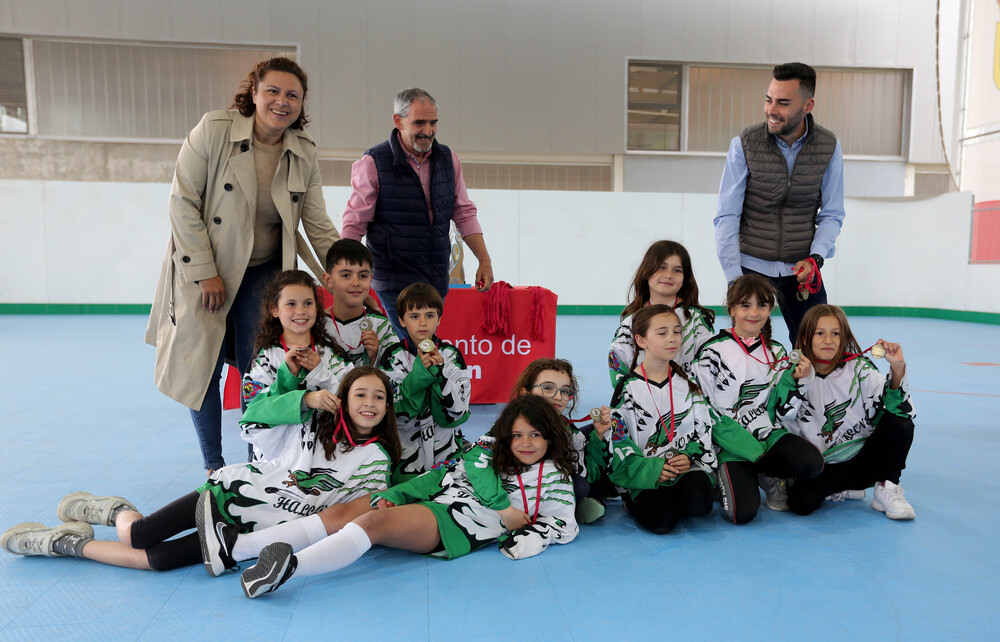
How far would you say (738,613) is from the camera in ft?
5.65

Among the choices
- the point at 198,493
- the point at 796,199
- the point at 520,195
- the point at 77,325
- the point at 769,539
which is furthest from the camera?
the point at 520,195

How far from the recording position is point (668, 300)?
2.76 m

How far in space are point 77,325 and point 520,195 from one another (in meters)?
5.37

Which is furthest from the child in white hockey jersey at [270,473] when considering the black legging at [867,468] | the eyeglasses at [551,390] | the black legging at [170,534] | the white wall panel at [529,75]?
the white wall panel at [529,75]

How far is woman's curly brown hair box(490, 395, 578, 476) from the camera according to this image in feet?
7.20

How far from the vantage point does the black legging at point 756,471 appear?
7.61 ft

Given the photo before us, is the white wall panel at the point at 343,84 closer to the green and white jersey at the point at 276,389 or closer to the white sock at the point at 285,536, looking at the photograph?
the green and white jersey at the point at 276,389

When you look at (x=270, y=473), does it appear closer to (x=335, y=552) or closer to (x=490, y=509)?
(x=335, y=552)

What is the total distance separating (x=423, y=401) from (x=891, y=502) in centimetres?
167

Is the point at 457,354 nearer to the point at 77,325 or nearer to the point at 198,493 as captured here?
the point at 198,493

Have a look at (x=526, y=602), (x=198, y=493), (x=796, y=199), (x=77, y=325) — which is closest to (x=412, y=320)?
(x=198, y=493)

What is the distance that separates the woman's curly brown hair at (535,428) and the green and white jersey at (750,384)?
62 cm

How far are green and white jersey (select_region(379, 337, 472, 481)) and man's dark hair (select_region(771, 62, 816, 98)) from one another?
5.57 ft

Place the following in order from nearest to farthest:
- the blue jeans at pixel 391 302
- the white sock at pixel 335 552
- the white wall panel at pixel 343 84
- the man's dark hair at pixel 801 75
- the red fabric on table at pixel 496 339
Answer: the white sock at pixel 335 552 < the man's dark hair at pixel 801 75 < the blue jeans at pixel 391 302 < the red fabric on table at pixel 496 339 < the white wall panel at pixel 343 84
